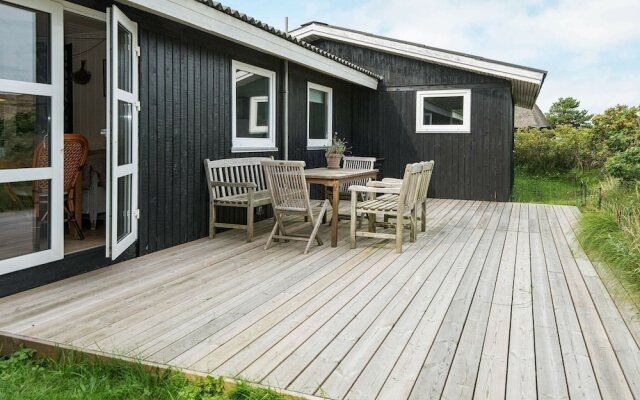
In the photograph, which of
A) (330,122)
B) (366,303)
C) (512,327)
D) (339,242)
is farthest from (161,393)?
(330,122)

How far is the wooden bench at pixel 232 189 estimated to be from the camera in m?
5.08

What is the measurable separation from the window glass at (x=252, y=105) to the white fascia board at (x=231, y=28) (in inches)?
18.5

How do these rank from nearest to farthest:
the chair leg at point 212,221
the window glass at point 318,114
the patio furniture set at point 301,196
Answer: the patio furniture set at point 301,196, the chair leg at point 212,221, the window glass at point 318,114

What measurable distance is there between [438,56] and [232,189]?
520cm

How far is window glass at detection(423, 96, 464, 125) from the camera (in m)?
9.41

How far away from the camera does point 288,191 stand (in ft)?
15.8

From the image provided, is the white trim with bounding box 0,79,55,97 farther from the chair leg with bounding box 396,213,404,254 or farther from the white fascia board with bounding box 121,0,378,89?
the chair leg with bounding box 396,213,404,254

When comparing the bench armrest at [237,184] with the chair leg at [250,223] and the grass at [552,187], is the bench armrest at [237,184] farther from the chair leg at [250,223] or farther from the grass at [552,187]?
the grass at [552,187]

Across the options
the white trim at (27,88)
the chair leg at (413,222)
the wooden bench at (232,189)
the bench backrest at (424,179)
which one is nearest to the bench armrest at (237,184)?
the wooden bench at (232,189)

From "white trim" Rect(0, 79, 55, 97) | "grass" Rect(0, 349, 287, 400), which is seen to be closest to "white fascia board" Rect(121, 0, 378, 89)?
"white trim" Rect(0, 79, 55, 97)

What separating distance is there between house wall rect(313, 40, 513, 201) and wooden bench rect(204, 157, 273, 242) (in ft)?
14.7

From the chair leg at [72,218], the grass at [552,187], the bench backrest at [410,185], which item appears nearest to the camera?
the chair leg at [72,218]

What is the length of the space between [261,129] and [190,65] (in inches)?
69.3

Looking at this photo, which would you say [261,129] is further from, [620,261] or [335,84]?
Result: [620,261]
